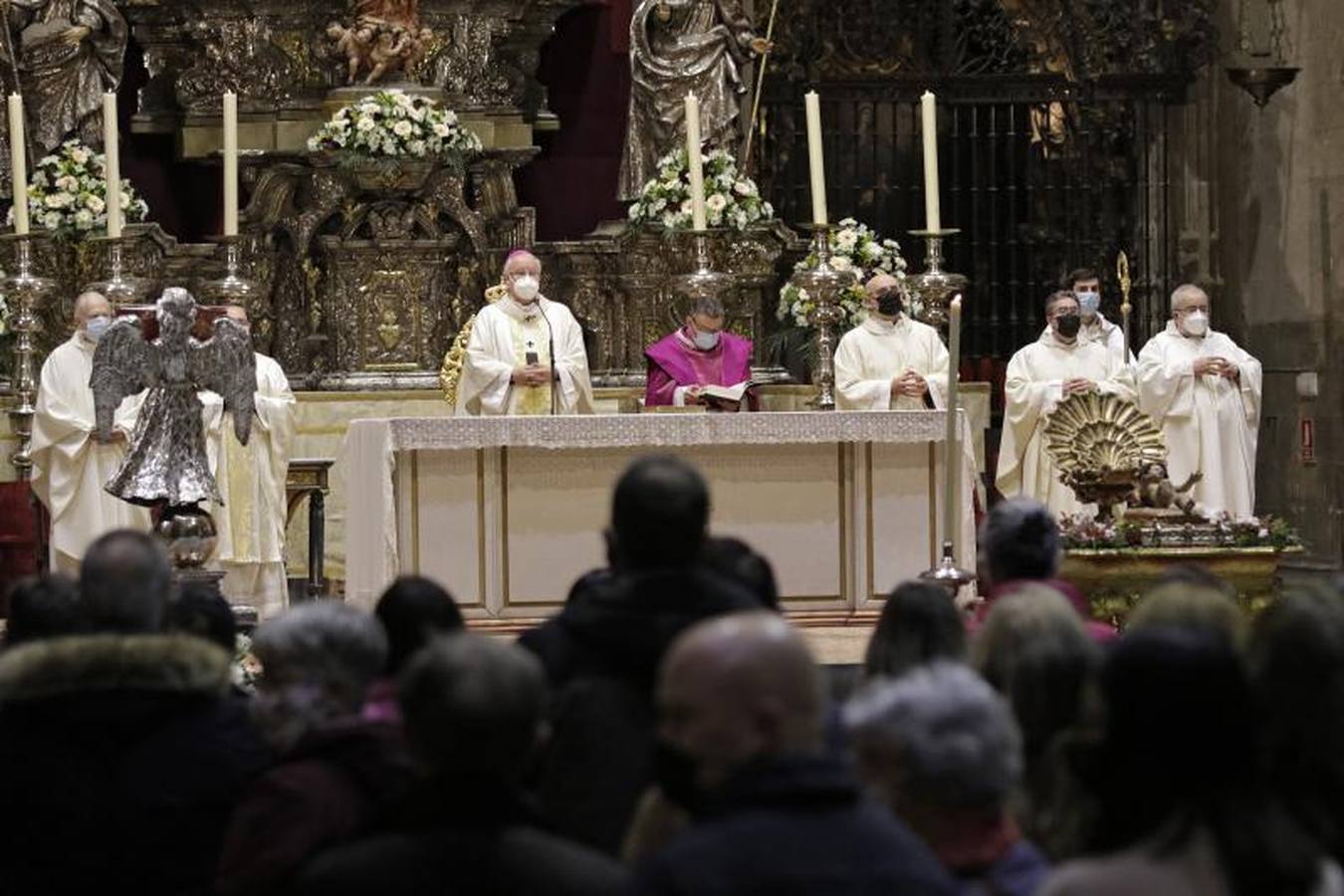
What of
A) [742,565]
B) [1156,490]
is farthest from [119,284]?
[742,565]

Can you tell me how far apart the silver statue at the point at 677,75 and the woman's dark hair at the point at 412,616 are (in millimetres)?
11529

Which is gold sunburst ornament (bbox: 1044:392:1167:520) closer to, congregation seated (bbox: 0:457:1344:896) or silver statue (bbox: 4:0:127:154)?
congregation seated (bbox: 0:457:1344:896)

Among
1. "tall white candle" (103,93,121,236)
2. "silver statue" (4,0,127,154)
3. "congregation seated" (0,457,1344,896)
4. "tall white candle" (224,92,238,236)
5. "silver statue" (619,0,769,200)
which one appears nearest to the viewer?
"congregation seated" (0,457,1344,896)

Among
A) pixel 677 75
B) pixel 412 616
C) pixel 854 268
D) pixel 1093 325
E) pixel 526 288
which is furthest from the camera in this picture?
pixel 677 75

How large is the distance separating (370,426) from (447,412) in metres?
4.23

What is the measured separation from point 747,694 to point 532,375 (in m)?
9.79

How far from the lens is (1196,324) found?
51.5ft

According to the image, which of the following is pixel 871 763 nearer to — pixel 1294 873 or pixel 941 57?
pixel 1294 873

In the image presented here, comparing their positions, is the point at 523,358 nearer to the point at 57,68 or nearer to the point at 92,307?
the point at 92,307

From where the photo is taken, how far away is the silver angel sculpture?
379 inches

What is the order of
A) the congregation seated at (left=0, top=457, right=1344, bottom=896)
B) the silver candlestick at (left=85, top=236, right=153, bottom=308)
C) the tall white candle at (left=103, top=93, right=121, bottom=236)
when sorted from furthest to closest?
the silver candlestick at (left=85, top=236, right=153, bottom=308) < the tall white candle at (left=103, top=93, right=121, bottom=236) < the congregation seated at (left=0, top=457, right=1344, bottom=896)

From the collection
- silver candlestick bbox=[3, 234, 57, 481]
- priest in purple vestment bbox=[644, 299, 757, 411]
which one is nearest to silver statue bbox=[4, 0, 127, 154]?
silver candlestick bbox=[3, 234, 57, 481]

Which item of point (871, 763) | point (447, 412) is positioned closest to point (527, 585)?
point (447, 412)

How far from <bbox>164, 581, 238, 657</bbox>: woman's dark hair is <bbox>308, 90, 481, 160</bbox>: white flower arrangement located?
10093mm
